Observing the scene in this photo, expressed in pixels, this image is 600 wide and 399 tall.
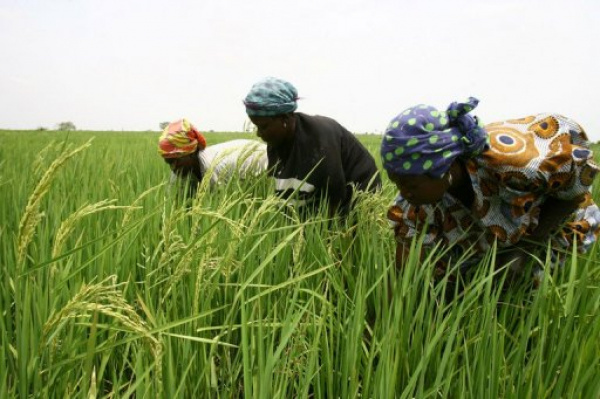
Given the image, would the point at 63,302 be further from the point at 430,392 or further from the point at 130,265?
the point at 430,392

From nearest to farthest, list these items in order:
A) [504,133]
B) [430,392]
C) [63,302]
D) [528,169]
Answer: [430,392] < [63,302] < [528,169] < [504,133]

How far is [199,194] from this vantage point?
101 cm

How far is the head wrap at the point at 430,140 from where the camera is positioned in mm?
1260

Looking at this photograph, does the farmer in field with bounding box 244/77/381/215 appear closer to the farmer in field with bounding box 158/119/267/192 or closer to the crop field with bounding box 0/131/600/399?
the farmer in field with bounding box 158/119/267/192

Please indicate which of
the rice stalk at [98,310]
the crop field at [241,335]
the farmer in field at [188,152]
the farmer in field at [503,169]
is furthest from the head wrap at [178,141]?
the rice stalk at [98,310]

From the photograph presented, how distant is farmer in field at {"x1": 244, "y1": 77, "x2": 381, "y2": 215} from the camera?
2.11 metres

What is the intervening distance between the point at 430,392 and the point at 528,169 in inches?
29.5

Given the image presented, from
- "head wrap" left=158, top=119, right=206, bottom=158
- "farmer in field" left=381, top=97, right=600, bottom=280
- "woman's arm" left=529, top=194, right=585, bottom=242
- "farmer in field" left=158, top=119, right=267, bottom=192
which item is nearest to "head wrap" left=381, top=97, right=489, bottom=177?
"farmer in field" left=381, top=97, right=600, bottom=280

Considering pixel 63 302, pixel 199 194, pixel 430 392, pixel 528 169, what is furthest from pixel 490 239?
pixel 63 302

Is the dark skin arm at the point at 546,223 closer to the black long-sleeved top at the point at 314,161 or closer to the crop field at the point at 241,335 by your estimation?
the crop field at the point at 241,335

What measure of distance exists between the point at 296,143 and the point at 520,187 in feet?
3.78

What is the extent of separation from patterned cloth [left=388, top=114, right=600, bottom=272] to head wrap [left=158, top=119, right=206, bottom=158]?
1.50 m

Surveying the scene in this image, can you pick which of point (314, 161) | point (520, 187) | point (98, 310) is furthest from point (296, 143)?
point (98, 310)

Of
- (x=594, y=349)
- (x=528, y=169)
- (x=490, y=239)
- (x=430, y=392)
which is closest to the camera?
(x=430, y=392)
